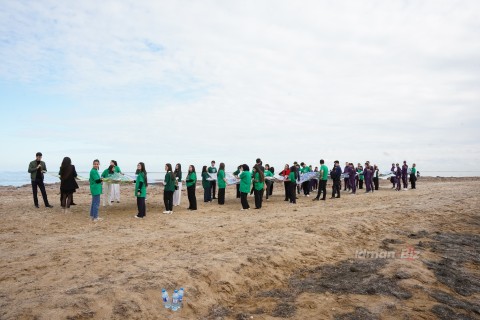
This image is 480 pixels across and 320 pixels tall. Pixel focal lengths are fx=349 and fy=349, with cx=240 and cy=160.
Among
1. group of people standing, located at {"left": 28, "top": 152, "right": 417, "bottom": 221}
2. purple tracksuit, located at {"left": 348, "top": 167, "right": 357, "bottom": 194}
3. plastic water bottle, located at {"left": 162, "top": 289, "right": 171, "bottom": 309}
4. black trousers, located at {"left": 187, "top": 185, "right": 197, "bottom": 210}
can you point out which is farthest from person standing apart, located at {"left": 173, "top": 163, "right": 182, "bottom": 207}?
purple tracksuit, located at {"left": 348, "top": 167, "right": 357, "bottom": 194}

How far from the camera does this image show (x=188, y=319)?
5.28 metres

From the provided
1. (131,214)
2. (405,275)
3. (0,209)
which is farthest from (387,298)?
(0,209)

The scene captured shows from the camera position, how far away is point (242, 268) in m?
6.88

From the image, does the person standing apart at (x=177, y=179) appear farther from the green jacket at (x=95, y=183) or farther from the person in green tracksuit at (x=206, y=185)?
the green jacket at (x=95, y=183)

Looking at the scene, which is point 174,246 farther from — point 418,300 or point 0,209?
point 0,209

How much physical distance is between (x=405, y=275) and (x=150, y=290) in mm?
4675

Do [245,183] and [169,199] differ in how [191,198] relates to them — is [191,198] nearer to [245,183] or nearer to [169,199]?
[169,199]

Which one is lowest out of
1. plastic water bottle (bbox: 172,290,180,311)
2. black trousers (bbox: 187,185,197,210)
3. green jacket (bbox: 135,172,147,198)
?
plastic water bottle (bbox: 172,290,180,311)

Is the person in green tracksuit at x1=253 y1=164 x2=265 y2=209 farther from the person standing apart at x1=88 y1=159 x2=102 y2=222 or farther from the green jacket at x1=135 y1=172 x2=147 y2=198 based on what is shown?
the person standing apart at x1=88 y1=159 x2=102 y2=222

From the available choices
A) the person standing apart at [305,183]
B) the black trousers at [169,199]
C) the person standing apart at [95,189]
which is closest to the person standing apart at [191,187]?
the black trousers at [169,199]

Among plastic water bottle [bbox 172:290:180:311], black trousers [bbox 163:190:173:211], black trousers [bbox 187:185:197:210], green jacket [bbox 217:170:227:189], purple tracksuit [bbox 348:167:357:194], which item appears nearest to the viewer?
plastic water bottle [bbox 172:290:180:311]

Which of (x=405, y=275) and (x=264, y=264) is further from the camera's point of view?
(x=264, y=264)

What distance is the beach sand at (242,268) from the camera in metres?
5.39

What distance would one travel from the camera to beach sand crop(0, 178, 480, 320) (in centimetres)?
539
